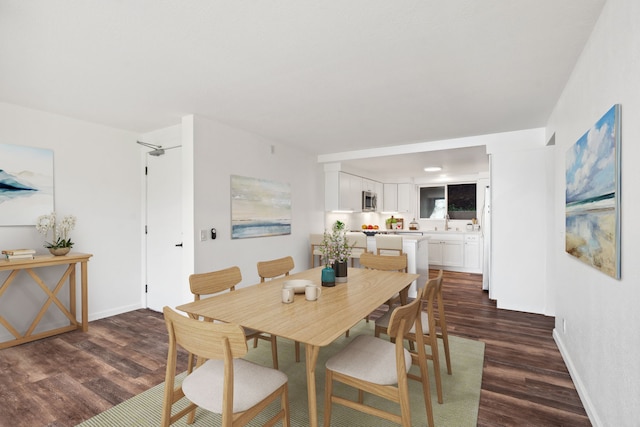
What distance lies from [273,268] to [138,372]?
1.33 m

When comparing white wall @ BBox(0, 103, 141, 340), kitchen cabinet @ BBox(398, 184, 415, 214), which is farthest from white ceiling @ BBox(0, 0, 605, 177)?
kitchen cabinet @ BBox(398, 184, 415, 214)

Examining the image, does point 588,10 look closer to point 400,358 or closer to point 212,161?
point 400,358

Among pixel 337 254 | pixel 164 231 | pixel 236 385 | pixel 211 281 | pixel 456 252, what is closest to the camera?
pixel 236 385

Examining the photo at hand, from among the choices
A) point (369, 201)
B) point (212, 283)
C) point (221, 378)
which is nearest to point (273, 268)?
point (212, 283)

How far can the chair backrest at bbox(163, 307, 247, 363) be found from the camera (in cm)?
127

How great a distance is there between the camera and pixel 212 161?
3744 mm

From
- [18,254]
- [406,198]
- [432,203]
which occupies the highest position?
[406,198]

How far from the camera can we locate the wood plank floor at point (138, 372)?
2.03m

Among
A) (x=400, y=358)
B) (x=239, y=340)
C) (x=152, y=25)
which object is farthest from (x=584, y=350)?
(x=152, y=25)

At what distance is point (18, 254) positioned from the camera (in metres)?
2.98

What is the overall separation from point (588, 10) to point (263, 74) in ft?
6.81

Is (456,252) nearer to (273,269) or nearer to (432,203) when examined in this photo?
(432,203)

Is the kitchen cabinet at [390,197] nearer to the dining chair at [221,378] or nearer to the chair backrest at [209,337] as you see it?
the dining chair at [221,378]

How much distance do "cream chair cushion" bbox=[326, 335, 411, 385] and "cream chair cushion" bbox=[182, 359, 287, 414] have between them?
13.2 inches
